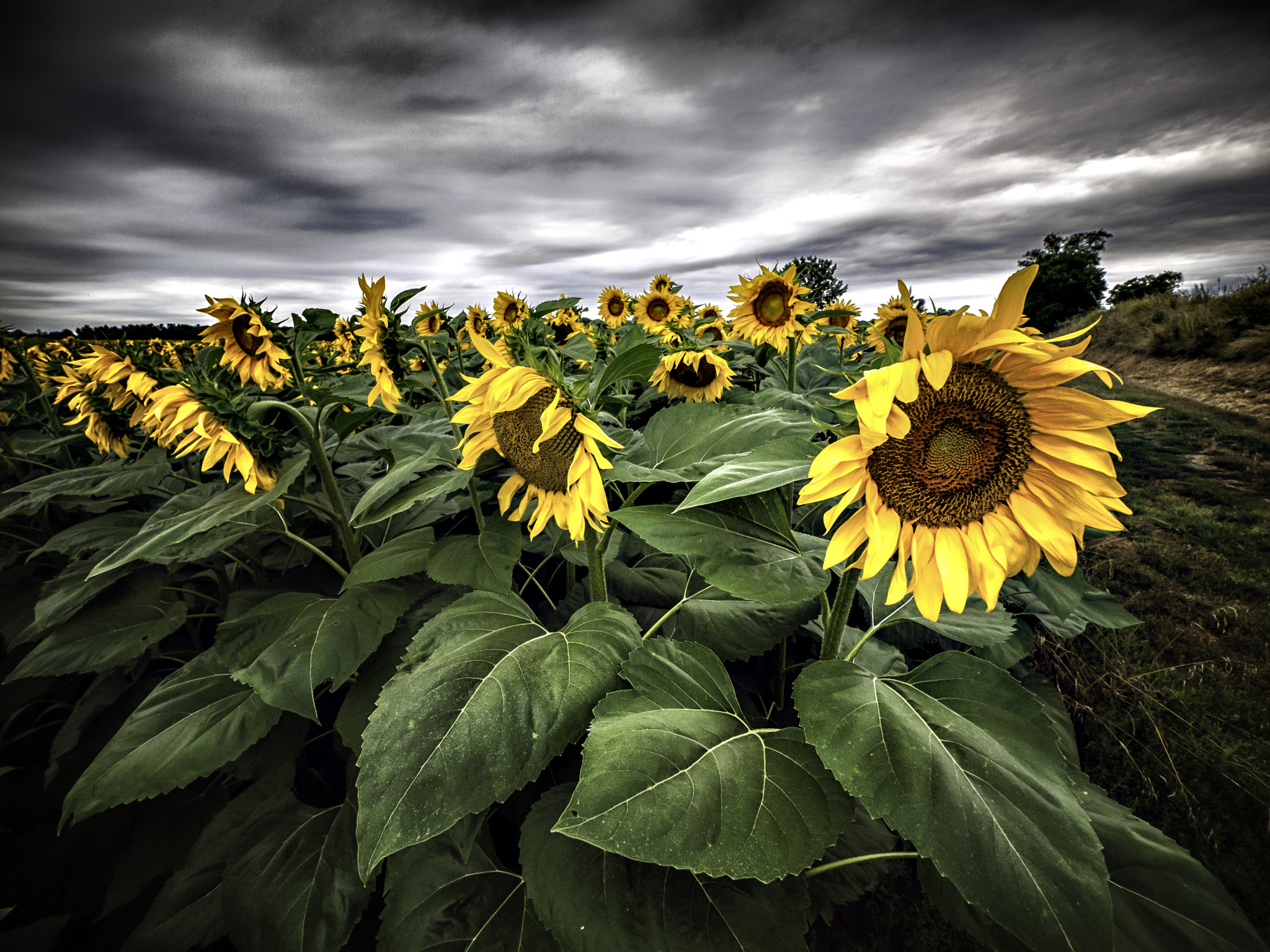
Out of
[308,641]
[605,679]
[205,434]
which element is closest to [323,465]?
[205,434]

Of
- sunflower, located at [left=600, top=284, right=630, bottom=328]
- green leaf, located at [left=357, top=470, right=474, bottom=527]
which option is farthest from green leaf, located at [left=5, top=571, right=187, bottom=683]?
sunflower, located at [left=600, top=284, right=630, bottom=328]

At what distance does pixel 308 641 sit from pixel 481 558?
1.48 ft

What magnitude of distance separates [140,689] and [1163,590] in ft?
15.9

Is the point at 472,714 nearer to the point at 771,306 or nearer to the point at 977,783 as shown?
the point at 977,783

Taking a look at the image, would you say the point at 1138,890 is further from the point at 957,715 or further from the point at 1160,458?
the point at 1160,458

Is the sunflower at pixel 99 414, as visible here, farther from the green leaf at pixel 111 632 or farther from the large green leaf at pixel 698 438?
the large green leaf at pixel 698 438

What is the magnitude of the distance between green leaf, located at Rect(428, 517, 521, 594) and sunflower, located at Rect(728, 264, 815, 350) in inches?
106

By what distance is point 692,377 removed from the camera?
3.61 m

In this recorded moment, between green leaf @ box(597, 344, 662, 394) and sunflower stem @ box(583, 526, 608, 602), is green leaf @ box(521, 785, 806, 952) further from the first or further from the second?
green leaf @ box(597, 344, 662, 394)

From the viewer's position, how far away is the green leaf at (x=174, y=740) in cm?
117

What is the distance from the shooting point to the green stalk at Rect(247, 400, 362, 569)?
1511 millimetres

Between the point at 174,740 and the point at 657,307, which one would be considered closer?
the point at 174,740

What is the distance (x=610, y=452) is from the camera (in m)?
1.41

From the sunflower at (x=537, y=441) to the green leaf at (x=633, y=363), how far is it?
0.12 meters
